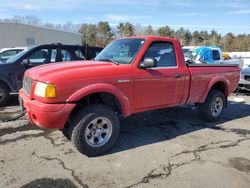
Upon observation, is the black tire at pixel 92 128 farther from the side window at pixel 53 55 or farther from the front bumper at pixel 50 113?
the side window at pixel 53 55

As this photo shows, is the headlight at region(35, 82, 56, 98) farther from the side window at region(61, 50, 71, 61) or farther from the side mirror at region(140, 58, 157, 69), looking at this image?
the side window at region(61, 50, 71, 61)

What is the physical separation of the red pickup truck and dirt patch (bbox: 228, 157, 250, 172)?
63.7 inches

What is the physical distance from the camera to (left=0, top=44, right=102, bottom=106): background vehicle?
8.01m

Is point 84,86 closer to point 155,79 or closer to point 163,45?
point 155,79

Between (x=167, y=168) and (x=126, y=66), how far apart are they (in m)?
1.79

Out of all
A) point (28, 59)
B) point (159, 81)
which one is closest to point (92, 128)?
point (159, 81)

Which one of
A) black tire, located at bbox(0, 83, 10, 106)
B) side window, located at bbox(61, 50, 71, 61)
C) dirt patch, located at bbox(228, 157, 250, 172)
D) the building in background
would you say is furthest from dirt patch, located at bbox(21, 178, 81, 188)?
the building in background

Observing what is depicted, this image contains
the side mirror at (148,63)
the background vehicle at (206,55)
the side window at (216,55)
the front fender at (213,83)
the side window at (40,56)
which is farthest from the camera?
the side window at (216,55)

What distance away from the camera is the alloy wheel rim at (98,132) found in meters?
4.60

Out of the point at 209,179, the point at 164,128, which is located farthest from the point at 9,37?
the point at 209,179

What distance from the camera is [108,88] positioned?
15.0ft

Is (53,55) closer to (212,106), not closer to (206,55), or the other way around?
Result: (212,106)

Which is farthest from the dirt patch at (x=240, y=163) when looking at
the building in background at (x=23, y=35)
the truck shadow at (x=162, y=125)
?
the building in background at (x=23, y=35)

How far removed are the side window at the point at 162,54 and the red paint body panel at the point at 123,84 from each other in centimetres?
9
